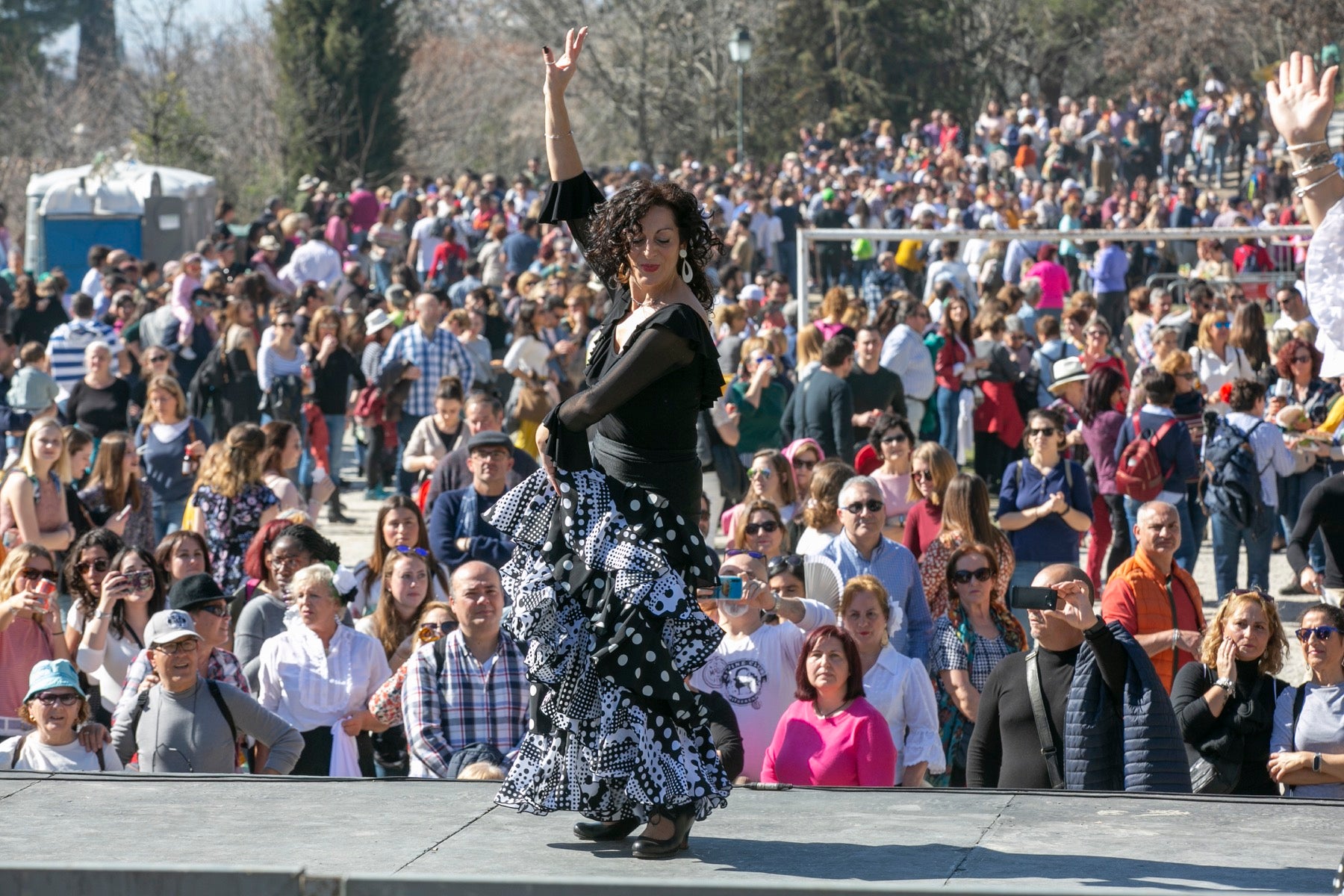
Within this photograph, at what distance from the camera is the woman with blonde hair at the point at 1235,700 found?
6957 mm

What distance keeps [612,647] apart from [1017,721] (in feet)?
7.64

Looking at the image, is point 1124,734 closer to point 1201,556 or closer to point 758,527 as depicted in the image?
point 758,527

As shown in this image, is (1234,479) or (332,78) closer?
(1234,479)

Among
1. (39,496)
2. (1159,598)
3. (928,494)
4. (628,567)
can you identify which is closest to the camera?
(628,567)

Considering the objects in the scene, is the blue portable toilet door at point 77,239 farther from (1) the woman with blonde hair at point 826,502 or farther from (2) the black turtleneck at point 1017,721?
(2) the black turtleneck at point 1017,721

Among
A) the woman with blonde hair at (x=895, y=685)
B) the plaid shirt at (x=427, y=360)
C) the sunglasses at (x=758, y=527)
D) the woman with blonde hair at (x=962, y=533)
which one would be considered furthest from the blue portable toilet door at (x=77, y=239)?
the woman with blonde hair at (x=895, y=685)

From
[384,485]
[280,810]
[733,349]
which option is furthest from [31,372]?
[280,810]

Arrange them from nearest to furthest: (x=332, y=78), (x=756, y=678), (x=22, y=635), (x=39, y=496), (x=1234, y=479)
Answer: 1. (x=756, y=678)
2. (x=22, y=635)
3. (x=39, y=496)
4. (x=1234, y=479)
5. (x=332, y=78)

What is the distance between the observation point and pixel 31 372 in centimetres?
1391

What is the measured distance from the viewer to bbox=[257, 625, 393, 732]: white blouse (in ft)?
25.3

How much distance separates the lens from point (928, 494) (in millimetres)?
10125

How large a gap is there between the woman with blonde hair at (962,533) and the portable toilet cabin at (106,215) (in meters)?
19.6

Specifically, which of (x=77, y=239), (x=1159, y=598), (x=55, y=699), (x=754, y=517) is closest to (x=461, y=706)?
(x=55, y=699)

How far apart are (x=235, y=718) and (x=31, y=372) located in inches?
296
